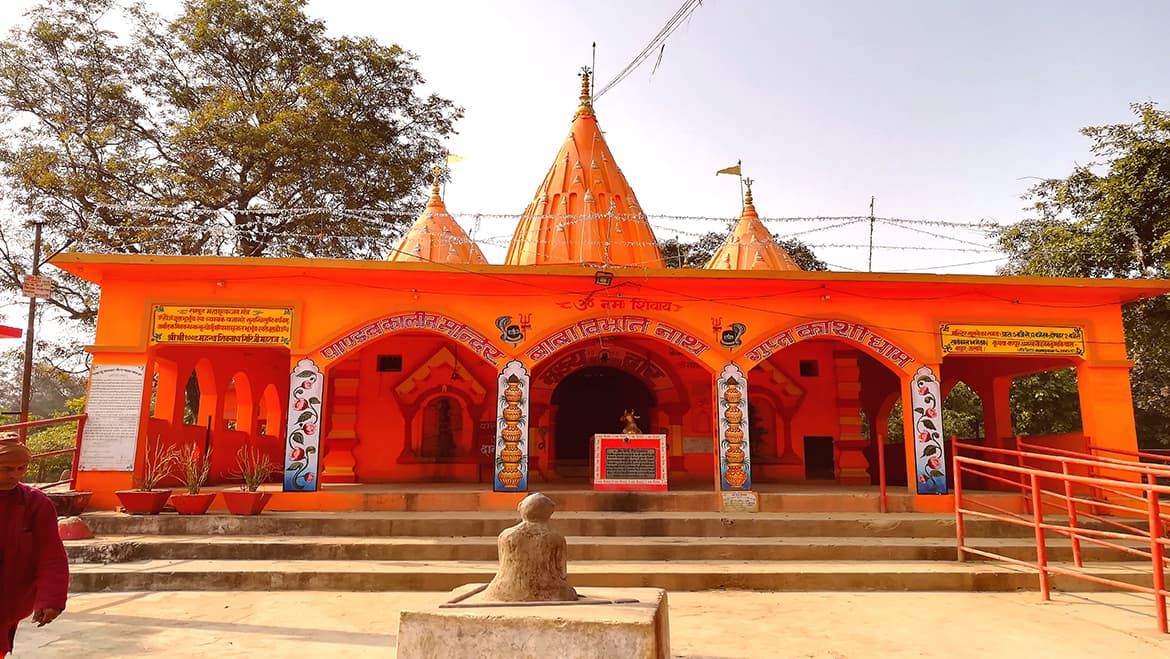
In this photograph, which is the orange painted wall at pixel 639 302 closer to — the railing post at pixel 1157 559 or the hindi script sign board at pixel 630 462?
the hindi script sign board at pixel 630 462

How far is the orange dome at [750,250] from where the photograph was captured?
1498 centimetres

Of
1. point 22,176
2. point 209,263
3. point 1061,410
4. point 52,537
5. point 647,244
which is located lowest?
point 52,537

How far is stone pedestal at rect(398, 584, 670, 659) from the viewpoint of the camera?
3.03 metres

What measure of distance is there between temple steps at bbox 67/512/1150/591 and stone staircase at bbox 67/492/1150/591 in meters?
0.01

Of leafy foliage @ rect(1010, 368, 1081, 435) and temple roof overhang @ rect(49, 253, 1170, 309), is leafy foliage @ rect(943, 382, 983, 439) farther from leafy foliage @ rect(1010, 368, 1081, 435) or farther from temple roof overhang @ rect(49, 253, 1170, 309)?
temple roof overhang @ rect(49, 253, 1170, 309)

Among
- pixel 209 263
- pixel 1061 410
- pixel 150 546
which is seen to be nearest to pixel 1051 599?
pixel 150 546

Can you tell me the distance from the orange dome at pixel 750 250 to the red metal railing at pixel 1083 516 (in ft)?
18.2

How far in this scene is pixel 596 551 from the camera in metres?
7.35

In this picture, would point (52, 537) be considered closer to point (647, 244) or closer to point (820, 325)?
point (820, 325)

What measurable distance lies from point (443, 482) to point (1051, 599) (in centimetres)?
864

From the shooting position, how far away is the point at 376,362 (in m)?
12.5

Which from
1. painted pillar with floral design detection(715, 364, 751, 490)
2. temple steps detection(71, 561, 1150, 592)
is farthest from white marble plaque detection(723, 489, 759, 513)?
temple steps detection(71, 561, 1150, 592)

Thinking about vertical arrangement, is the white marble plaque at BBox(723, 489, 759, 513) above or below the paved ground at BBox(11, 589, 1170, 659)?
above

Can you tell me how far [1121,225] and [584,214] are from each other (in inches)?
414
